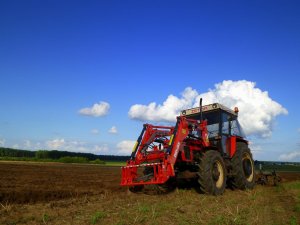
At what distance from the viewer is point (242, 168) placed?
38.2 feet

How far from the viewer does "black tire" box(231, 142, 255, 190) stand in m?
11.5

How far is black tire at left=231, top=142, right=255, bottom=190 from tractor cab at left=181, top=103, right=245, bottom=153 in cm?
52

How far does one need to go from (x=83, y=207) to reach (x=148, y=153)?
13.2ft

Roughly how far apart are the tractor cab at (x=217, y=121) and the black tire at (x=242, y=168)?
0.52 metres

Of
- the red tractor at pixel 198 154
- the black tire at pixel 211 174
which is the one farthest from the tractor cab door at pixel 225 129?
the black tire at pixel 211 174

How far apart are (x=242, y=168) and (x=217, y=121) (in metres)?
1.83

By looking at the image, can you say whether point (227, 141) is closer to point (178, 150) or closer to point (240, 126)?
point (240, 126)

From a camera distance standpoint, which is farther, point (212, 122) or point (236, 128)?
point (236, 128)

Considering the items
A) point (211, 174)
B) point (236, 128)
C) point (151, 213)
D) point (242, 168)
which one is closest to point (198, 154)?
point (211, 174)

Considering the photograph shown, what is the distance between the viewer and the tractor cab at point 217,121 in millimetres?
11430

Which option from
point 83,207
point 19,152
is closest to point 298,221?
point 83,207

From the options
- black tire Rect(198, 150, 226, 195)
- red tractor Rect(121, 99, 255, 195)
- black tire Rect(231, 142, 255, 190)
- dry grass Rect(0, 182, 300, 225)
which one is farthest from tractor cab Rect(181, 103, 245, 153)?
dry grass Rect(0, 182, 300, 225)

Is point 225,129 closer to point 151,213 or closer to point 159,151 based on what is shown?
point 159,151

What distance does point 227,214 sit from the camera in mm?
6523
